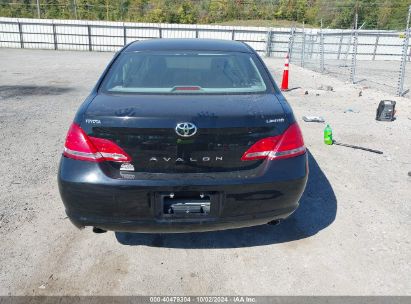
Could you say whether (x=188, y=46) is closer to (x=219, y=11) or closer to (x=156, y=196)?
(x=156, y=196)

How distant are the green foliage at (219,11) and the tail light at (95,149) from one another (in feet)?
119

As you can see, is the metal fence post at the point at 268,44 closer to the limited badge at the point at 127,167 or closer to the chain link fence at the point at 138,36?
the chain link fence at the point at 138,36

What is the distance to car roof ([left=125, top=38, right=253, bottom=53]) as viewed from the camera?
3309mm

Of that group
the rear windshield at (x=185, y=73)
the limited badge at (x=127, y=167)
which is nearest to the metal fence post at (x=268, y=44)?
the rear windshield at (x=185, y=73)

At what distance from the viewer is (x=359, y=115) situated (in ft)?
25.3

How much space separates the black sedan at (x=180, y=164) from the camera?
2244 millimetres

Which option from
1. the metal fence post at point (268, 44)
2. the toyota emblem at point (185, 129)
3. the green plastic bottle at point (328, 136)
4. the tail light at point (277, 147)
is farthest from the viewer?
the metal fence post at point (268, 44)

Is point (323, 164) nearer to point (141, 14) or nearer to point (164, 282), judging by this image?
point (164, 282)

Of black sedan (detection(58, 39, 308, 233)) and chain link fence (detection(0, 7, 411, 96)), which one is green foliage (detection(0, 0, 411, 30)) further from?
black sedan (detection(58, 39, 308, 233))

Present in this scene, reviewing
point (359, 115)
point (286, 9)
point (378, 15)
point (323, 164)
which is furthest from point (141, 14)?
point (323, 164)

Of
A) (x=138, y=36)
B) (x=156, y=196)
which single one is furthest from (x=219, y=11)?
(x=156, y=196)

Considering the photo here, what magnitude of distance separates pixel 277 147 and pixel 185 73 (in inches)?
46.3

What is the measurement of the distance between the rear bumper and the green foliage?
36417 mm

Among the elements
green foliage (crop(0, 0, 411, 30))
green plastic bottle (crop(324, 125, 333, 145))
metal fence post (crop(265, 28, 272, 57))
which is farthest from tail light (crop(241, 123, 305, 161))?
green foliage (crop(0, 0, 411, 30))
